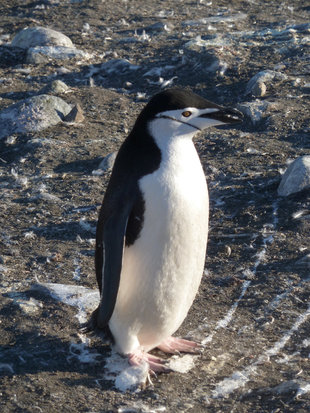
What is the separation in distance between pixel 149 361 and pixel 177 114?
1135mm

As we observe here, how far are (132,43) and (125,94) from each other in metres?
1.29

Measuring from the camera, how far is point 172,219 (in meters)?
3.47

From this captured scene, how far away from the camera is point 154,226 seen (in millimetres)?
3461

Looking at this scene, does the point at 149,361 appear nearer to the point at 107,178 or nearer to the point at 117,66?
the point at 107,178

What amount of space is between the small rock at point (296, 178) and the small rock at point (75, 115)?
218cm

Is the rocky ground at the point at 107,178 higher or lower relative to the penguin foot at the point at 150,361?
lower

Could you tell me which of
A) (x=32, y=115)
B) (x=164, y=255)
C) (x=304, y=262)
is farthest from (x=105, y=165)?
(x=164, y=255)

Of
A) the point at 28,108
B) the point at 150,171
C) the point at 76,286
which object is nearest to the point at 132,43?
the point at 28,108

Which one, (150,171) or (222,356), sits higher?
(150,171)

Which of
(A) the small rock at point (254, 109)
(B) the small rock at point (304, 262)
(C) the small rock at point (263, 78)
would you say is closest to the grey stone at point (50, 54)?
→ (C) the small rock at point (263, 78)

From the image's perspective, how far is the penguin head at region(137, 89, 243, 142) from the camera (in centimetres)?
353

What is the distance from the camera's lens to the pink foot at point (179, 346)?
3774 millimetres

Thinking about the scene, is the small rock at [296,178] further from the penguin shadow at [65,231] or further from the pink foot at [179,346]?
the pink foot at [179,346]

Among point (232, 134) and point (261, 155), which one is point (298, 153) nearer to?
point (261, 155)
